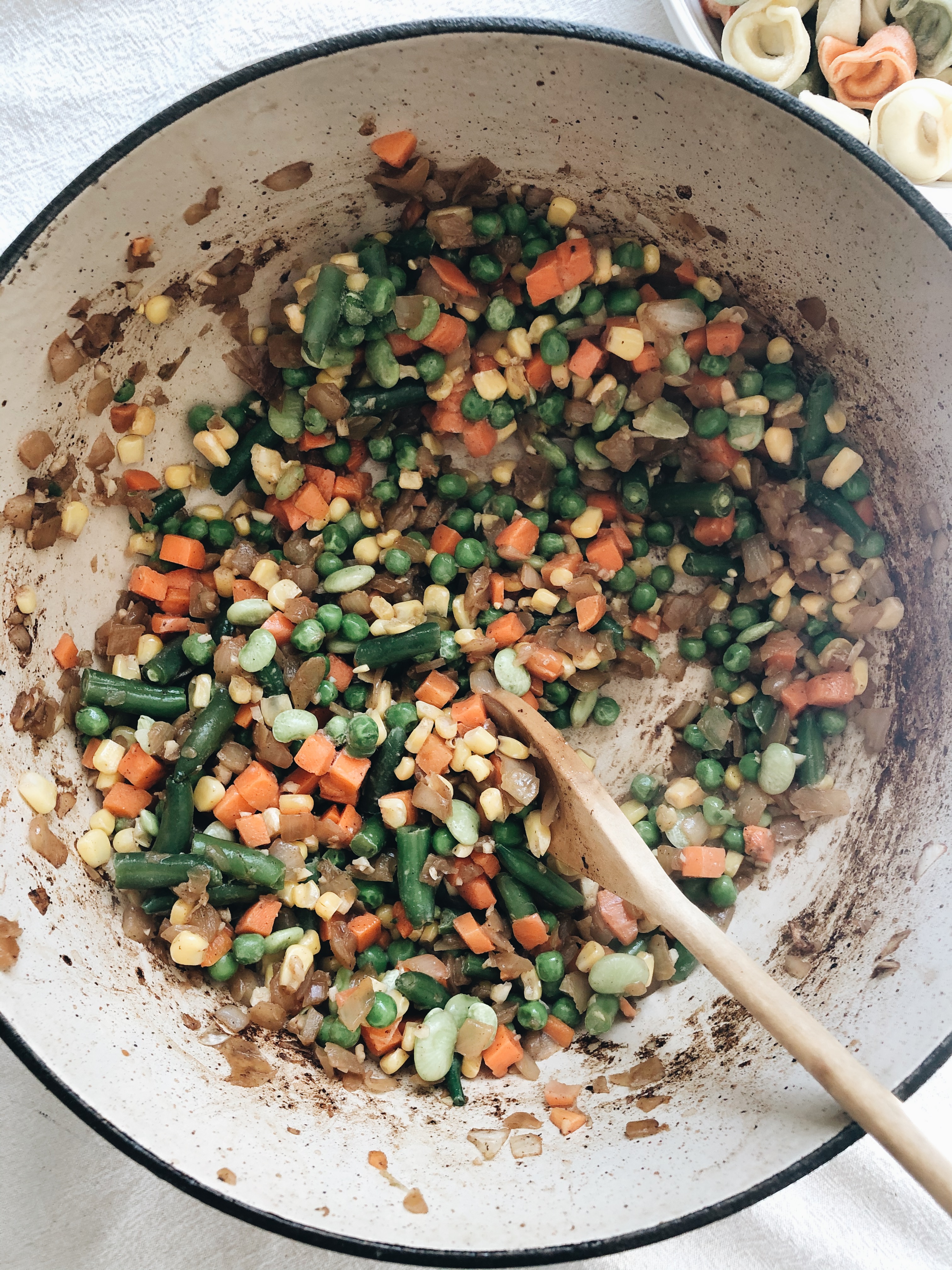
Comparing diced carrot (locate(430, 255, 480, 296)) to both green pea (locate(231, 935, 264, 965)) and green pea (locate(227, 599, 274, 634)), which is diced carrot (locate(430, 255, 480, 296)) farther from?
green pea (locate(231, 935, 264, 965))

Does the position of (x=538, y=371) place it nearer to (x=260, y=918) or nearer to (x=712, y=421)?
(x=712, y=421)

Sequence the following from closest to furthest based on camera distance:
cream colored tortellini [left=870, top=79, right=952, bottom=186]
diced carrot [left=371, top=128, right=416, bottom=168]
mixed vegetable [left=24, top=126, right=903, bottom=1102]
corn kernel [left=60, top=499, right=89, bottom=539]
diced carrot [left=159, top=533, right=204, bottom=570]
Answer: diced carrot [left=371, top=128, right=416, bottom=168] → corn kernel [left=60, top=499, right=89, bottom=539] → mixed vegetable [left=24, top=126, right=903, bottom=1102] → diced carrot [left=159, top=533, right=204, bottom=570] → cream colored tortellini [left=870, top=79, right=952, bottom=186]

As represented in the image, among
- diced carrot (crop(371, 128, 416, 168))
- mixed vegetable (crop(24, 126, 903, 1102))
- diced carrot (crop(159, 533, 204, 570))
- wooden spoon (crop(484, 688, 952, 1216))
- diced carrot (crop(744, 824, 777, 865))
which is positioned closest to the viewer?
wooden spoon (crop(484, 688, 952, 1216))

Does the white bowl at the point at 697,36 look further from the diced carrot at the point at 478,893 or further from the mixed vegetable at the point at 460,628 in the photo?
the diced carrot at the point at 478,893

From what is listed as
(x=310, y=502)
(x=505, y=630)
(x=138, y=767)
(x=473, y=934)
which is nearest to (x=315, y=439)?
(x=310, y=502)

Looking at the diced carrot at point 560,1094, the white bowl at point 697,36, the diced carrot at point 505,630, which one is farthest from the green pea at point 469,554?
the white bowl at point 697,36

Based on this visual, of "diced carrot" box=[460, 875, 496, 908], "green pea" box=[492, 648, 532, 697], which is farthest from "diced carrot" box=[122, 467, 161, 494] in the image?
"diced carrot" box=[460, 875, 496, 908]
